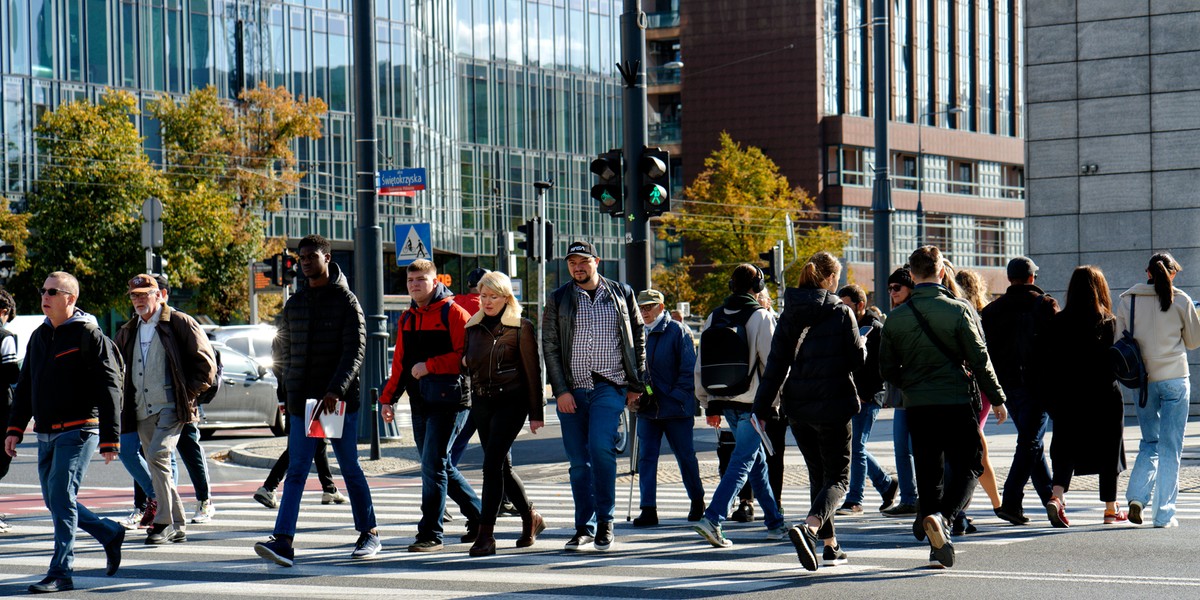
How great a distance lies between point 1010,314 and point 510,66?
4989 centimetres

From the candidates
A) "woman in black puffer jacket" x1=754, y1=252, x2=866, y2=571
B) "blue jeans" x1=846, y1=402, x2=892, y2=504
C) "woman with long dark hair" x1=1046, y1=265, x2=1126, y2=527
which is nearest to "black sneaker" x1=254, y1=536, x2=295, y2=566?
"woman in black puffer jacket" x1=754, y1=252, x2=866, y2=571

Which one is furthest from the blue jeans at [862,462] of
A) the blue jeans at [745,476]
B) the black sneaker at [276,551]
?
the black sneaker at [276,551]

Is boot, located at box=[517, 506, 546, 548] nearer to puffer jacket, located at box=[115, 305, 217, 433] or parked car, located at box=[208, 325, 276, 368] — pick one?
puffer jacket, located at box=[115, 305, 217, 433]

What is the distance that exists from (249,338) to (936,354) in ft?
56.4

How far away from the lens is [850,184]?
75.6 metres

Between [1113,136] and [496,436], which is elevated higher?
[1113,136]

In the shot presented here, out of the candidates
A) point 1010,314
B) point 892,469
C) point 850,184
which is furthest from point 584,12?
point 1010,314

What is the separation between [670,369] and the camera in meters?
11.3

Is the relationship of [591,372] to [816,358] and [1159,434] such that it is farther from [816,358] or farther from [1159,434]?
[1159,434]

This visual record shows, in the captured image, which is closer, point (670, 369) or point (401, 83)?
point (670, 369)

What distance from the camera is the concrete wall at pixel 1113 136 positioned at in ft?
68.9

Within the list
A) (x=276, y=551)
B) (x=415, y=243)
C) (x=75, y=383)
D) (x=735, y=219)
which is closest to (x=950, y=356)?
(x=276, y=551)

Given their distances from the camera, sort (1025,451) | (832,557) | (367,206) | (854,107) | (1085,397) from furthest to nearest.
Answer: (854,107) < (367,206) < (1025,451) < (1085,397) < (832,557)

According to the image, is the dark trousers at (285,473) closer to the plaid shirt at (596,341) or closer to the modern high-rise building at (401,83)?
the plaid shirt at (596,341)
